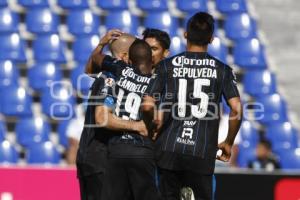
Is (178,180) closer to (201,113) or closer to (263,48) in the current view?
(201,113)

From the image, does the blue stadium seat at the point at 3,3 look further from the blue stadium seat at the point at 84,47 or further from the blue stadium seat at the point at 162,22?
the blue stadium seat at the point at 162,22

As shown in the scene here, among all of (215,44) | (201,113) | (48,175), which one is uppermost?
(215,44)

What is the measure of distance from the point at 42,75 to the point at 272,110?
3341mm

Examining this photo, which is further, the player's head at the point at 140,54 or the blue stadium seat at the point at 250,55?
the blue stadium seat at the point at 250,55

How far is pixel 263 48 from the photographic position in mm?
12984

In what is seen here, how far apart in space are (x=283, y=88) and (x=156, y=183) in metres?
7.03

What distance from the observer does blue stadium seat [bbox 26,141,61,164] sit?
10844 millimetres

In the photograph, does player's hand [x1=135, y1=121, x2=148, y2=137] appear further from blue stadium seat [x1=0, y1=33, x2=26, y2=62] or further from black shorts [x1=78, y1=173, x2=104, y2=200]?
blue stadium seat [x1=0, y1=33, x2=26, y2=62]

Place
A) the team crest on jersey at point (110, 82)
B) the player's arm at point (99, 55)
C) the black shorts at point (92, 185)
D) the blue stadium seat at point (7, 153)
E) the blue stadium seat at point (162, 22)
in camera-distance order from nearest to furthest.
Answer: the team crest on jersey at point (110, 82) < the player's arm at point (99, 55) < the black shorts at point (92, 185) < the blue stadium seat at point (7, 153) < the blue stadium seat at point (162, 22)

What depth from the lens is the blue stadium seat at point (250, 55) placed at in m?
12.5

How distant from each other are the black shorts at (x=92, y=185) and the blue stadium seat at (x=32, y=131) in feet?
14.8

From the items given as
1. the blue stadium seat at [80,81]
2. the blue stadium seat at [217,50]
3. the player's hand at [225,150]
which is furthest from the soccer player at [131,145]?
the blue stadium seat at [217,50]

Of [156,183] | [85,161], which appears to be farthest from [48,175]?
[156,183]

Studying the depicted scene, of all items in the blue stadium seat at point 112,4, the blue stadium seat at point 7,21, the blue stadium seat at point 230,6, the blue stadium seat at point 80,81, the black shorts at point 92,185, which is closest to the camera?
the black shorts at point 92,185
